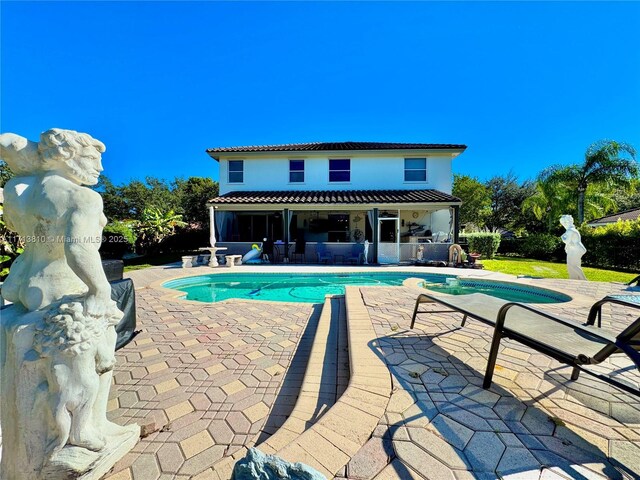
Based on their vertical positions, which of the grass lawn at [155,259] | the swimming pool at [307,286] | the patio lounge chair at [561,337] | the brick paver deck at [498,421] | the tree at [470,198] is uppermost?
the tree at [470,198]

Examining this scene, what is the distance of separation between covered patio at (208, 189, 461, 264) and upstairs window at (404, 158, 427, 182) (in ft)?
3.33

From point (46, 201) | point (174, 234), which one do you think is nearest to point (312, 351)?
point (46, 201)

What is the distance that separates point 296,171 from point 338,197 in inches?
150

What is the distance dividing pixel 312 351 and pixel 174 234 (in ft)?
61.7

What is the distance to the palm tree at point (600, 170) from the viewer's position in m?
16.0

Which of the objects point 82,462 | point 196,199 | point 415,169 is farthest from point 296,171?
point 82,462

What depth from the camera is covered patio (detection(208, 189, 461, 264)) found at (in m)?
13.9

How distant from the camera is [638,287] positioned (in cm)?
735

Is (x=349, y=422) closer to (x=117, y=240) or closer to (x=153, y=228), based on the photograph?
(x=117, y=240)

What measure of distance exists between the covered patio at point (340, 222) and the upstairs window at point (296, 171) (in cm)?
98

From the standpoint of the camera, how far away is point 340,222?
18.6 metres

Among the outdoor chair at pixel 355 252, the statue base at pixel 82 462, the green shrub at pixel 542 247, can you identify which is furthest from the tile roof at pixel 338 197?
the statue base at pixel 82 462

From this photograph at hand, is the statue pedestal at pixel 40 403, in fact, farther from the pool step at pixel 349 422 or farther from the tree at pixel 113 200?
the tree at pixel 113 200

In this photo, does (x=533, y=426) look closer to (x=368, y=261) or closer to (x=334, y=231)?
(x=368, y=261)
